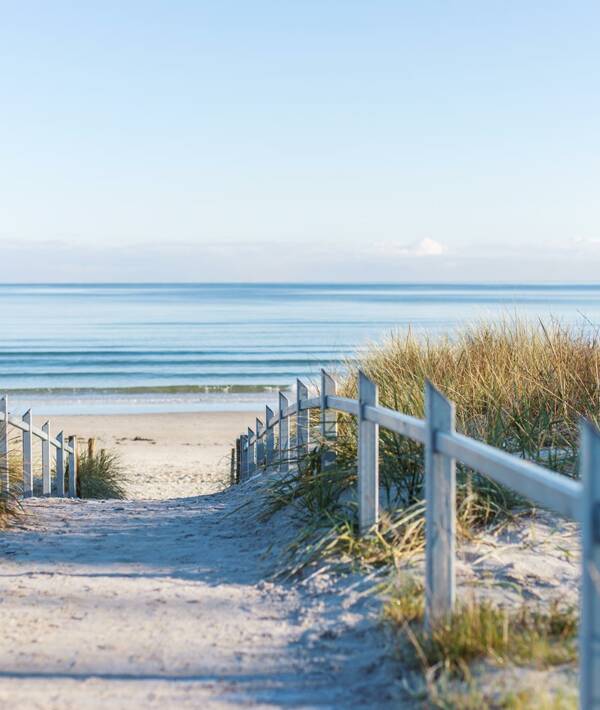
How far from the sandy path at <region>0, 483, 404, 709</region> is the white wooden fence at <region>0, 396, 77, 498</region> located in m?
2.57

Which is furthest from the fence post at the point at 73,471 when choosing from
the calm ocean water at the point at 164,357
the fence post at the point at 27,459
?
Answer: the calm ocean water at the point at 164,357

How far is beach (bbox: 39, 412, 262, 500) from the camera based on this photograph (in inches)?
628

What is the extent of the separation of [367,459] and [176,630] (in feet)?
5.11

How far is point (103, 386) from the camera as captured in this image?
3375 centimetres

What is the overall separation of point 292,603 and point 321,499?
1.49 meters

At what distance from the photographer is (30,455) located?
1155 cm

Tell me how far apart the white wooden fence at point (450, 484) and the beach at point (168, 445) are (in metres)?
8.34

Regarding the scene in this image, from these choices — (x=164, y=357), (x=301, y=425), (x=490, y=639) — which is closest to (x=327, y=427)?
(x=301, y=425)

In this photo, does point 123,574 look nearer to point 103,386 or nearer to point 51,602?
point 51,602

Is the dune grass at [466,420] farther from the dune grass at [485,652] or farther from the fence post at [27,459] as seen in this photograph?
the fence post at [27,459]

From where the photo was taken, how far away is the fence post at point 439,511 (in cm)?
421

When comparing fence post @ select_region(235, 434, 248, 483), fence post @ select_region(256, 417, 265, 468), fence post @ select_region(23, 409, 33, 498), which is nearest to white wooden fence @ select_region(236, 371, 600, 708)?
fence post @ select_region(256, 417, 265, 468)

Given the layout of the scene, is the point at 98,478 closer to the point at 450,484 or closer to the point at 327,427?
the point at 327,427

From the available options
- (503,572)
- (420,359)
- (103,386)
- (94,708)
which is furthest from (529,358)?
(103,386)
